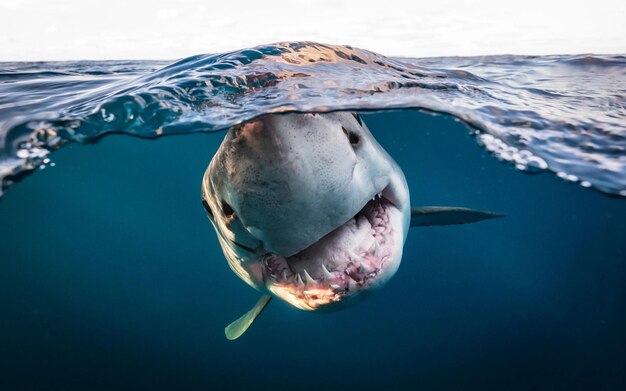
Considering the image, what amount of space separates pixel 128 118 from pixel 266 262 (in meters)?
3.14

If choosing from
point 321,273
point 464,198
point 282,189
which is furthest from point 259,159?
point 464,198

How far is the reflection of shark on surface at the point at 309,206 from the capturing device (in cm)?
166

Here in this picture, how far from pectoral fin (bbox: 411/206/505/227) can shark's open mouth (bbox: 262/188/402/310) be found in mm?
1717

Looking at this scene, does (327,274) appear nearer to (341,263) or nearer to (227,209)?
(341,263)

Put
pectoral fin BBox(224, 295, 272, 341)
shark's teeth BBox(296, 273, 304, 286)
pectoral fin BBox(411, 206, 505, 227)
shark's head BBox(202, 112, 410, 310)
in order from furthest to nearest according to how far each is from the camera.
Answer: pectoral fin BBox(224, 295, 272, 341)
pectoral fin BBox(411, 206, 505, 227)
shark's teeth BBox(296, 273, 304, 286)
shark's head BBox(202, 112, 410, 310)

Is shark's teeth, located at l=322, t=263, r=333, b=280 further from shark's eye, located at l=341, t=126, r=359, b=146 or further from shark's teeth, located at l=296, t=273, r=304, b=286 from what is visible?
shark's eye, located at l=341, t=126, r=359, b=146

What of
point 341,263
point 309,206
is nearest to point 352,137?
point 309,206

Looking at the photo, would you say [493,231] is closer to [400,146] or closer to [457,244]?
[457,244]

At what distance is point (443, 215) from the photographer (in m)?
3.98

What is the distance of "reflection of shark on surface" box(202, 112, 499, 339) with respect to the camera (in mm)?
1658

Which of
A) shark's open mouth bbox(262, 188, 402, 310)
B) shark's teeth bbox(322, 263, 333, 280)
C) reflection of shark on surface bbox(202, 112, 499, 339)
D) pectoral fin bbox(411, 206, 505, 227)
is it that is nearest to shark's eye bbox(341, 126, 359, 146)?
reflection of shark on surface bbox(202, 112, 499, 339)

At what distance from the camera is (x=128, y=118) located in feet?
14.7

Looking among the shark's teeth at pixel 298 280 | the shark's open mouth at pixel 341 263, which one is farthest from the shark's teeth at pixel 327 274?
the shark's teeth at pixel 298 280

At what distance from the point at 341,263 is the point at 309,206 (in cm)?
42
